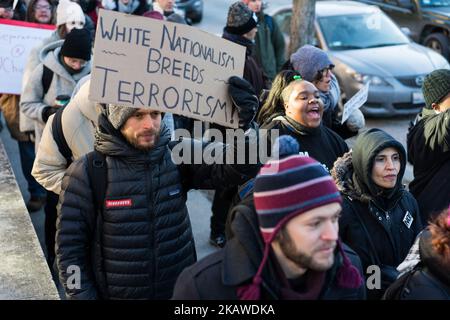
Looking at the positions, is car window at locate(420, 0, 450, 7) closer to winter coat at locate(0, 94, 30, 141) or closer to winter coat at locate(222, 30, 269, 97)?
winter coat at locate(222, 30, 269, 97)

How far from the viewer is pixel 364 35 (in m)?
12.0

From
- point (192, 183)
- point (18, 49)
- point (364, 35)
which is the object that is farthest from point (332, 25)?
point (192, 183)

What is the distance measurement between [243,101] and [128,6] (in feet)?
21.0

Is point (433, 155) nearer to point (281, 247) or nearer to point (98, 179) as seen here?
point (98, 179)

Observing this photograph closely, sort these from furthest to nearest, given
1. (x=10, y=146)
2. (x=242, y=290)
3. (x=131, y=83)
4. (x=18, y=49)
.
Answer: (x=10, y=146) < (x=18, y=49) < (x=131, y=83) < (x=242, y=290)

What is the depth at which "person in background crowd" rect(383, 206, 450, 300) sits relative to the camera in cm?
325

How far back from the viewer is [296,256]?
2801 mm

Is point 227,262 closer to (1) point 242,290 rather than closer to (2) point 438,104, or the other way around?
(1) point 242,290

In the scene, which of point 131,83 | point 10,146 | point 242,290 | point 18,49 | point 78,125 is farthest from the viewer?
point 10,146

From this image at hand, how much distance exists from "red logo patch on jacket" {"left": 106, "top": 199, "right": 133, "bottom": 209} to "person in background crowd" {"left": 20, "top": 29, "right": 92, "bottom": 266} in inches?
84.0

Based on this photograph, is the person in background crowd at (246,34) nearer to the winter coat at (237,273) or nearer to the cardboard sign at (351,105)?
the cardboard sign at (351,105)

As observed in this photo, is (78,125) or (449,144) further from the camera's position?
(449,144)

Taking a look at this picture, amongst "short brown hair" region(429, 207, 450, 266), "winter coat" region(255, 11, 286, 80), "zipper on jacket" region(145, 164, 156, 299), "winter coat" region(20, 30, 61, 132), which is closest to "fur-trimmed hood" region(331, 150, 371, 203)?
"short brown hair" region(429, 207, 450, 266)

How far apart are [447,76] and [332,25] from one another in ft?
21.5
